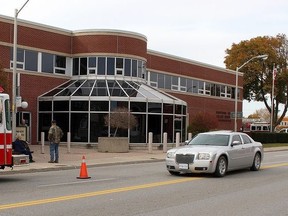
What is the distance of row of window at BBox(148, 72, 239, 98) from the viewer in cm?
4144

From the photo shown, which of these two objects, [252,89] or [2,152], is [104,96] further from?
[252,89]

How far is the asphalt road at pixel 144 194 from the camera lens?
29.0ft

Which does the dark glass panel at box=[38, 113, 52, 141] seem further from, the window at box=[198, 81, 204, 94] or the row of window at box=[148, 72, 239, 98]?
the window at box=[198, 81, 204, 94]

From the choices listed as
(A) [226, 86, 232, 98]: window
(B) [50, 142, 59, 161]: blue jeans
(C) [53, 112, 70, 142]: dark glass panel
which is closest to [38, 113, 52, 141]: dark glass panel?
(C) [53, 112, 70, 142]: dark glass panel

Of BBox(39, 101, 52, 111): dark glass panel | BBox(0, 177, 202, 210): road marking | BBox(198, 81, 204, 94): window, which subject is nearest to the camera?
BBox(0, 177, 202, 210): road marking

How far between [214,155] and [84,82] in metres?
19.8

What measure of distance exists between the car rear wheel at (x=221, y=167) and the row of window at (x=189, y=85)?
25863 millimetres

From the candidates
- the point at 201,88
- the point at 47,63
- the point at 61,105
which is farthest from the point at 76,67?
the point at 201,88

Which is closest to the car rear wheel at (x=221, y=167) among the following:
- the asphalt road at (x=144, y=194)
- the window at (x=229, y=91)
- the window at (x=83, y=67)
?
the asphalt road at (x=144, y=194)

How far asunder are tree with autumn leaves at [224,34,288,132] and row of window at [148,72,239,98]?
12.6 metres

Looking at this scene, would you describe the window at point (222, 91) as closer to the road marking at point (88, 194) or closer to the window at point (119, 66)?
the window at point (119, 66)

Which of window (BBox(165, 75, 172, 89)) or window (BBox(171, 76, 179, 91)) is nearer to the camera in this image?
window (BBox(165, 75, 172, 89))

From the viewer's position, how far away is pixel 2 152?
13.5 meters

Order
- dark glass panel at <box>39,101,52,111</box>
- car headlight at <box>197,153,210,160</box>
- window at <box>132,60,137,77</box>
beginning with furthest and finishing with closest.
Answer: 1. window at <box>132,60,137,77</box>
2. dark glass panel at <box>39,101,52,111</box>
3. car headlight at <box>197,153,210,160</box>
